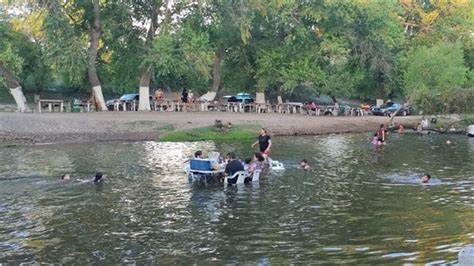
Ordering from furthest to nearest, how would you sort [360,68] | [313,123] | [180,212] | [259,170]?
[360,68] < [313,123] < [259,170] < [180,212]

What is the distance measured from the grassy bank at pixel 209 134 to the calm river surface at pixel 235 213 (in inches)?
432

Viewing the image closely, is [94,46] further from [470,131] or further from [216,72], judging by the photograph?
[470,131]

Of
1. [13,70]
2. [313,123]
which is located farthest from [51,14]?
[313,123]

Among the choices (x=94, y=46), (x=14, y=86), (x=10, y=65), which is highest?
(x=94, y=46)

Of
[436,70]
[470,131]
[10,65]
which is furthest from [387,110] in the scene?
[10,65]

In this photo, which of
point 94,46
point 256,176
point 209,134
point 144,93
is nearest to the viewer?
point 256,176

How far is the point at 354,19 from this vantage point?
6450cm

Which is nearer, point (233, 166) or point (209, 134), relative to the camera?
point (233, 166)

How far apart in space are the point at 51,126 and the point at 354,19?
34.6 m

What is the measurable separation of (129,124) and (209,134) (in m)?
6.26

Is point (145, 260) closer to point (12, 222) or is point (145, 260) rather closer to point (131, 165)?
point (12, 222)

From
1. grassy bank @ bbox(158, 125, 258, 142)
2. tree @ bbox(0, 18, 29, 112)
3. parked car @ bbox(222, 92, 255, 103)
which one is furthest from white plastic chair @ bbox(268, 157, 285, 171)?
parked car @ bbox(222, 92, 255, 103)

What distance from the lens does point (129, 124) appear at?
47438 mm

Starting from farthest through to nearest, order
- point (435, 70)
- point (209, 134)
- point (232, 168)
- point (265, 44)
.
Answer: point (265, 44) → point (435, 70) → point (209, 134) → point (232, 168)
